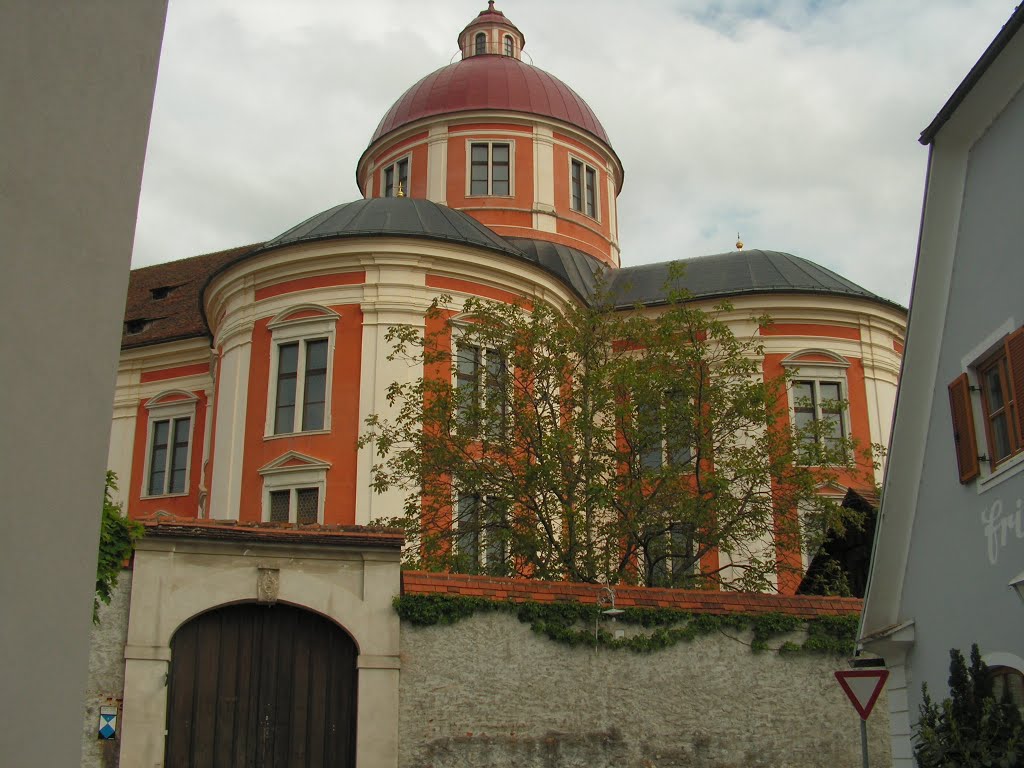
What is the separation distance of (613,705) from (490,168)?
79.1 feet

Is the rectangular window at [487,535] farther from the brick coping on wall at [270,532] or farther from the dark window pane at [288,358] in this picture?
the dark window pane at [288,358]

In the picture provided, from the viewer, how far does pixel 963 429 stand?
10.8 metres

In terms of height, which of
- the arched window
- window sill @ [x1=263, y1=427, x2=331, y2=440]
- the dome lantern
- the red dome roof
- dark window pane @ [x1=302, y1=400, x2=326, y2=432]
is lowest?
the arched window

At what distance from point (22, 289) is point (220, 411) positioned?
23.7 meters

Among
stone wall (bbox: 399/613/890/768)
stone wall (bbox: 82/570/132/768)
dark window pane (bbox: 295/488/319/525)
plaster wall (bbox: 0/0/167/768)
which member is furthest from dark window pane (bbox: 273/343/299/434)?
plaster wall (bbox: 0/0/167/768)

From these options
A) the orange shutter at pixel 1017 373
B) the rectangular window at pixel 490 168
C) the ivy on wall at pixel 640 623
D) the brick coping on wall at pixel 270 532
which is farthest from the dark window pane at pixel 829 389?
the orange shutter at pixel 1017 373

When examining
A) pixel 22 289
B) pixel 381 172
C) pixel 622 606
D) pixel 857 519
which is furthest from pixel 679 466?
pixel 381 172

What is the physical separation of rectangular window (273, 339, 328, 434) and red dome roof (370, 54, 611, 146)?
38.9 ft

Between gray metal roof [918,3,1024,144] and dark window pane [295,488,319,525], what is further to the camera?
dark window pane [295,488,319,525]

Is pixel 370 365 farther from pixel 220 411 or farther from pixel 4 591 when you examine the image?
pixel 4 591

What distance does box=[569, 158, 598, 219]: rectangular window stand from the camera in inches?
1419

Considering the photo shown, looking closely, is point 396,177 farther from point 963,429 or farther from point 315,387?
point 963,429

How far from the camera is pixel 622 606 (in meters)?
13.9

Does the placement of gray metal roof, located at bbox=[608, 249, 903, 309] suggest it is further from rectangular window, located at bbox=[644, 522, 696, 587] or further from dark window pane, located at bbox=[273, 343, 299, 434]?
rectangular window, located at bbox=[644, 522, 696, 587]
